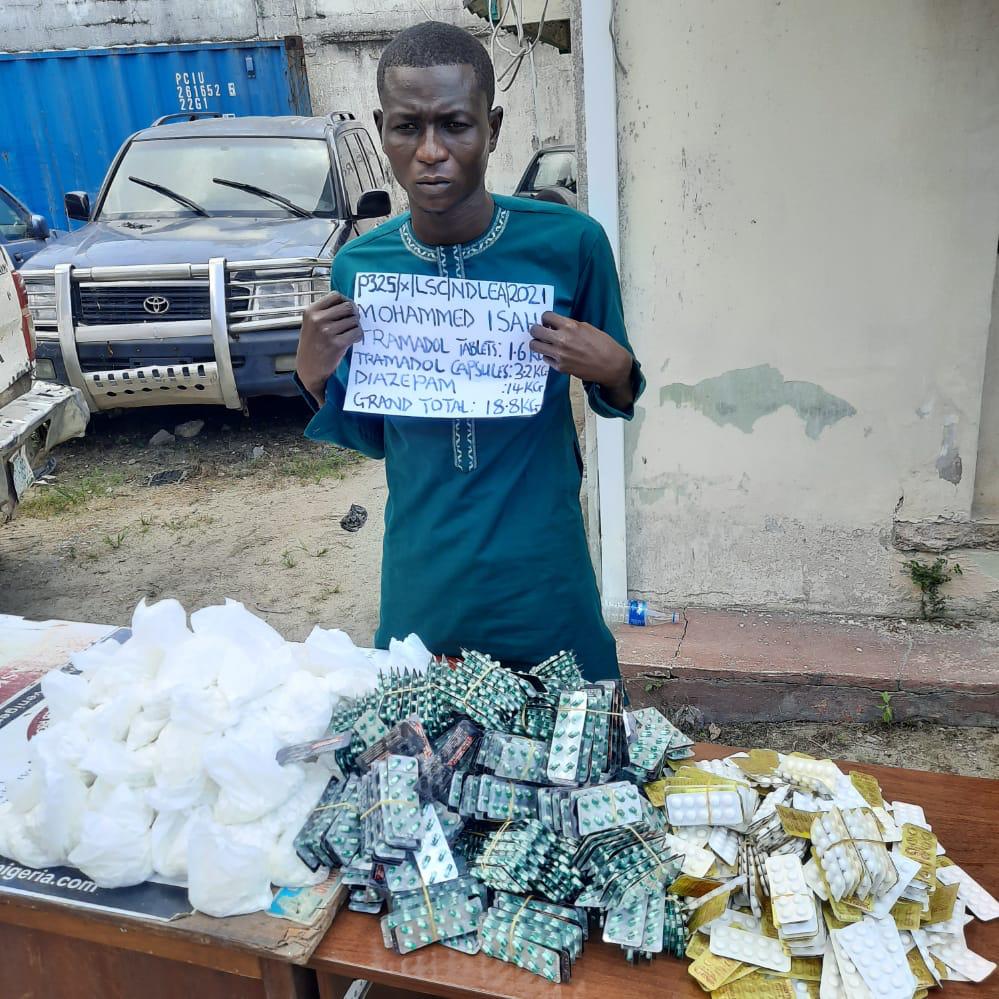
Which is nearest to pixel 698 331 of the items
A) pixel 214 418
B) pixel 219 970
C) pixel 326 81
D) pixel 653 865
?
pixel 653 865

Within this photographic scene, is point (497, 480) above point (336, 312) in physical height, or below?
below

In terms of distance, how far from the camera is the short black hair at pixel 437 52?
1.57 metres

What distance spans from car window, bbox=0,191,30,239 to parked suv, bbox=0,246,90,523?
11.4ft

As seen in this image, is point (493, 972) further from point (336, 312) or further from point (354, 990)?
point (336, 312)

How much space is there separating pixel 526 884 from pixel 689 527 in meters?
2.42

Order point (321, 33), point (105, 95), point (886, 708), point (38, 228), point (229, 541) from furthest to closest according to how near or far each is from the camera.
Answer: point (321, 33), point (105, 95), point (38, 228), point (229, 541), point (886, 708)

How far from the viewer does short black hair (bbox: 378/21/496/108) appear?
157 centimetres

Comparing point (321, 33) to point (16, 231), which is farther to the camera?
point (321, 33)

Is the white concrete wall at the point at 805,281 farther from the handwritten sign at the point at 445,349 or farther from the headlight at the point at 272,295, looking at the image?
the headlight at the point at 272,295

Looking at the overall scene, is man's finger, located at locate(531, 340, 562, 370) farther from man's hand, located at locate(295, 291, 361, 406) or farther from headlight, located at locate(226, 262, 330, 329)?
headlight, located at locate(226, 262, 330, 329)

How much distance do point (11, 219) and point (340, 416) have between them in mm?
7286

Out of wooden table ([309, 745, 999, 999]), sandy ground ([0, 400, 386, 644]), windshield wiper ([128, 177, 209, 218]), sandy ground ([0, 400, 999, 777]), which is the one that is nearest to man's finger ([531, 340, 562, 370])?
wooden table ([309, 745, 999, 999])

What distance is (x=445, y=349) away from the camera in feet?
A: 5.90

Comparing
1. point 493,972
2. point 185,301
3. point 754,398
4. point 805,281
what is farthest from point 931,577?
point 185,301
